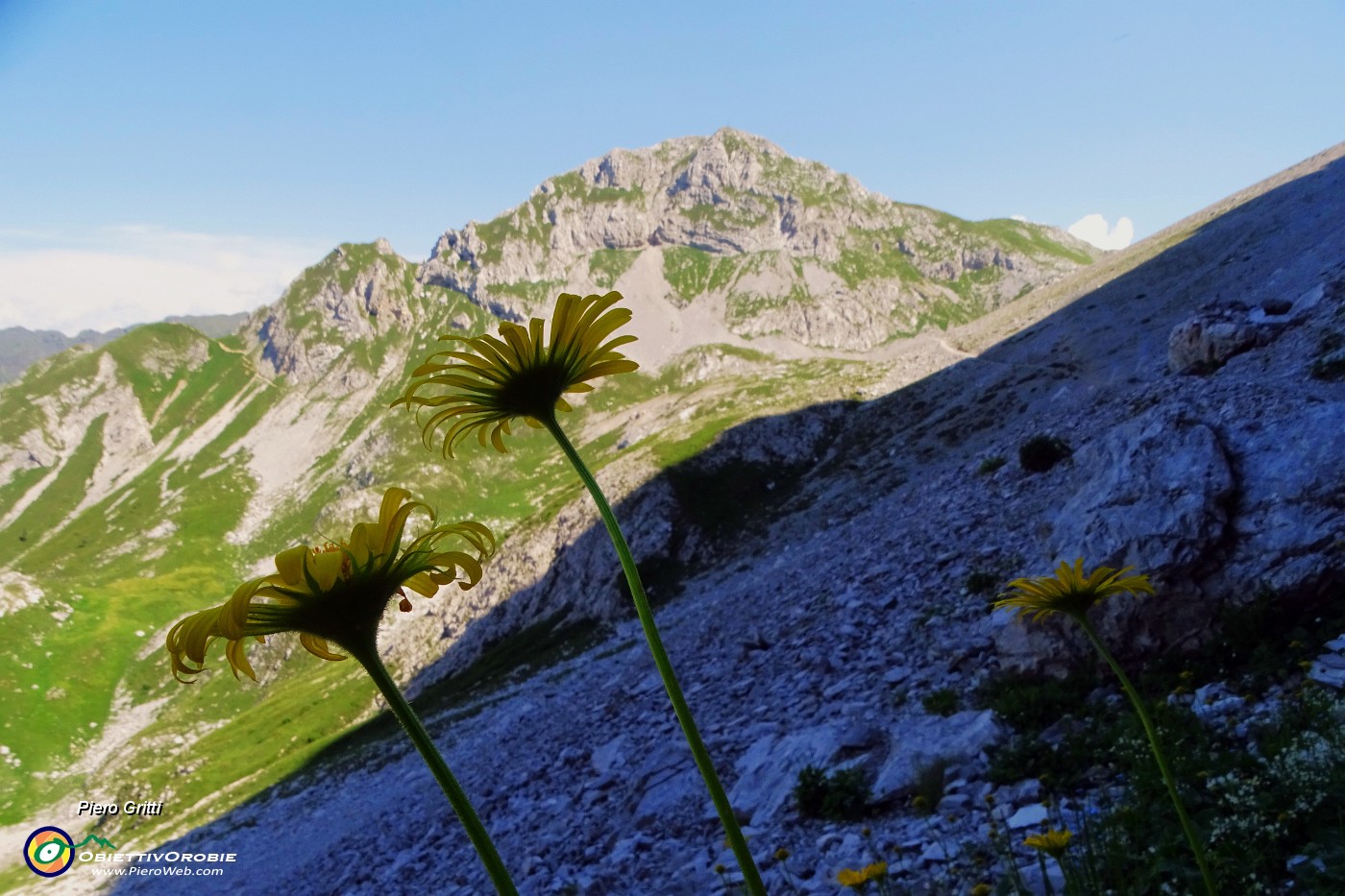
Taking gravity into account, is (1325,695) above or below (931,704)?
above

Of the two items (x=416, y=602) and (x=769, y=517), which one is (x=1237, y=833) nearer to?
(x=769, y=517)

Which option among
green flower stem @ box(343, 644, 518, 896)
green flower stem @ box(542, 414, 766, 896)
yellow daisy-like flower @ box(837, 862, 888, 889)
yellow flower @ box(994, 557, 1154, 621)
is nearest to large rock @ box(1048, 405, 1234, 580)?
yellow flower @ box(994, 557, 1154, 621)

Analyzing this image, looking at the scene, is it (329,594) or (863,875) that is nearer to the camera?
(329,594)

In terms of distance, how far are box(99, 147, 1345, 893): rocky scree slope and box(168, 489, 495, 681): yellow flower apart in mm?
5560

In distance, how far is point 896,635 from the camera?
1370 cm

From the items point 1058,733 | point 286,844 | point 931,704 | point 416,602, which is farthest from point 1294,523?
point 416,602

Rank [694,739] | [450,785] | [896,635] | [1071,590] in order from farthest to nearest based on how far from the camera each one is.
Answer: [896,635] < [1071,590] < [694,739] < [450,785]

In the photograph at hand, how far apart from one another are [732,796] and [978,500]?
14.4 m

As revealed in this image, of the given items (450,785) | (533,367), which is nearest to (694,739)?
(450,785)

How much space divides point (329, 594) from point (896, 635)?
13.2 m

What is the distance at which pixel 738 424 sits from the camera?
199 feet

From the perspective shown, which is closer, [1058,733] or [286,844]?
[1058,733]

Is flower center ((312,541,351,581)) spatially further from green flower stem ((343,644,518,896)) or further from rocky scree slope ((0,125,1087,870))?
rocky scree slope ((0,125,1087,870))

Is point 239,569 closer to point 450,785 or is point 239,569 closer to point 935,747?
point 935,747
